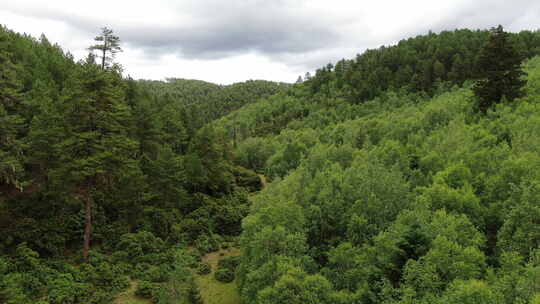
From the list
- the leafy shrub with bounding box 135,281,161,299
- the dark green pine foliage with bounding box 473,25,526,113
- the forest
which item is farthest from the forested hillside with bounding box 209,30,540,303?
the leafy shrub with bounding box 135,281,161,299

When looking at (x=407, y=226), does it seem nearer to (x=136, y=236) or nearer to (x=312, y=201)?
(x=312, y=201)

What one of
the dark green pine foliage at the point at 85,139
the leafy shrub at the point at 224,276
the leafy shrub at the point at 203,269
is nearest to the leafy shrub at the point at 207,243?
the leafy shrub at the point at 203,269

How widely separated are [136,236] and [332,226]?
19901 millimetres

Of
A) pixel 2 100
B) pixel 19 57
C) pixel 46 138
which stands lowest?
pixel 46 138

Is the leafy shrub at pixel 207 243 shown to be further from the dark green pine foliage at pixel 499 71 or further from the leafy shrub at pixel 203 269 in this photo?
the dark green pine foliage at pixel 499 71

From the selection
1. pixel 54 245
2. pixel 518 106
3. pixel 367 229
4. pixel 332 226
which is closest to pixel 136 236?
pixel 54 245

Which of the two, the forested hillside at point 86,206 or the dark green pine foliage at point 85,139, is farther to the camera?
the dark green pine foliage at point 85,139

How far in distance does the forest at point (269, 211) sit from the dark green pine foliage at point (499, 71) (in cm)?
17

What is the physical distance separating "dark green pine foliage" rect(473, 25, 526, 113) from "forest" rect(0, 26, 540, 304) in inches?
6.9

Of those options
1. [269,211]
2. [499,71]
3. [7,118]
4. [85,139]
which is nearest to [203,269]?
[269,211]

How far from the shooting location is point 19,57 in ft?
198

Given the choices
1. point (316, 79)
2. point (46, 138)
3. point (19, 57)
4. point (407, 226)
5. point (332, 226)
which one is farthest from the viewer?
point (316, 79)

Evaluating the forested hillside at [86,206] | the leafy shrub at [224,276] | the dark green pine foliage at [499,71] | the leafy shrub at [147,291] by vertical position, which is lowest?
the leafy shrub at [224,276]

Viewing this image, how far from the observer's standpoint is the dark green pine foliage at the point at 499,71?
129 ft
